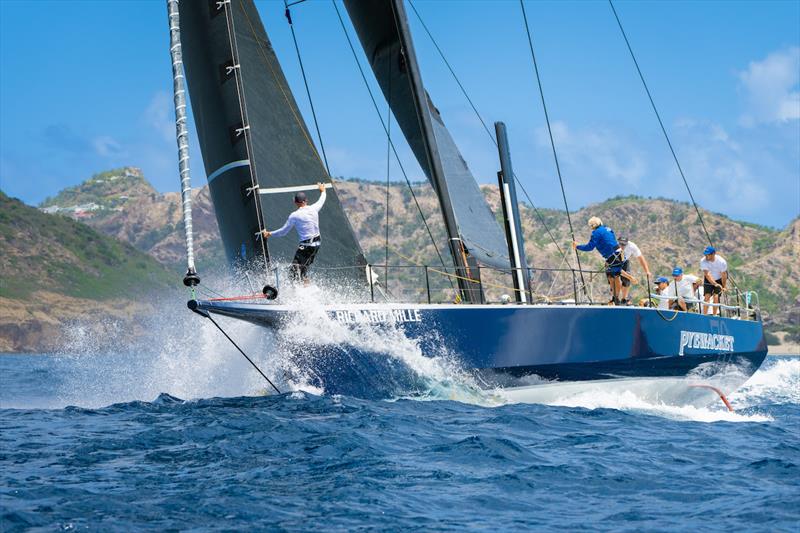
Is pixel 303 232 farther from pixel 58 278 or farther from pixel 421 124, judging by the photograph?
pixel 58 278

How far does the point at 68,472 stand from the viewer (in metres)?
6.90

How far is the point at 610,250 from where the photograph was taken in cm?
1291

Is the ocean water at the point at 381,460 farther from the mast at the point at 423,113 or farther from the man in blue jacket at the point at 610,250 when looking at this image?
the mast at the point at 423,113

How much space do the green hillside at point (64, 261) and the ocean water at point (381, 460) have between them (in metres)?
88.7

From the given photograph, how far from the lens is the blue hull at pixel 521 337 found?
34.8 ft

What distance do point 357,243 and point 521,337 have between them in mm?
2592

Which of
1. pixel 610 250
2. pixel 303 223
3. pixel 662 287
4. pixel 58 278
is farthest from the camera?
pixel 58 278

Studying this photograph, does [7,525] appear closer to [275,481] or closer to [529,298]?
[275,481]

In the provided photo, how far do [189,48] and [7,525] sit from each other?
26.4 feet

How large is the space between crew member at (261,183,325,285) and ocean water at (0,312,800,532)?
0.91 m

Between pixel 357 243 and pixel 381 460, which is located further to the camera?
pixel 357 243

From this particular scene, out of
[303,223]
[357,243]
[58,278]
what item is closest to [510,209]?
[357,243]

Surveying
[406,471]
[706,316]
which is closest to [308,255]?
[406,471]

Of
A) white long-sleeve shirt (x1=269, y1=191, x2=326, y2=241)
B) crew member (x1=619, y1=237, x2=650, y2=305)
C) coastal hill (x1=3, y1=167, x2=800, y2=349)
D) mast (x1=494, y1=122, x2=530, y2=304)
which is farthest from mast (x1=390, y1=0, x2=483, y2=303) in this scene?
coastal hill (x1=3, y1=167, x2=800, y2=349)
